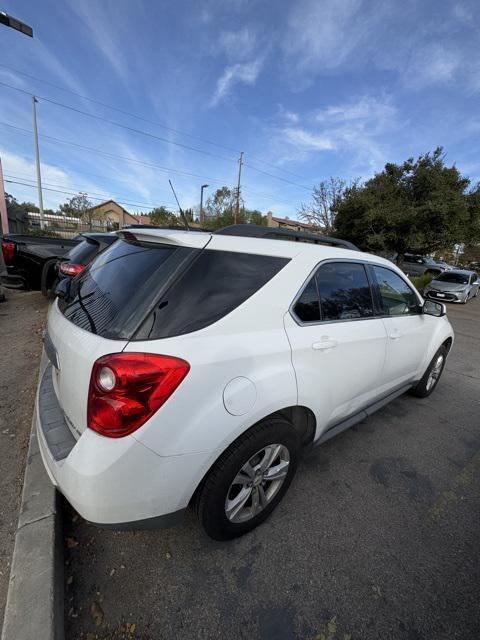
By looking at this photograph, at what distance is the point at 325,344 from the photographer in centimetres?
190

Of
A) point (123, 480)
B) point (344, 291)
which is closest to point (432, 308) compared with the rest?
point (344, 291)

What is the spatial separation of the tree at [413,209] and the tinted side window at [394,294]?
1379cm

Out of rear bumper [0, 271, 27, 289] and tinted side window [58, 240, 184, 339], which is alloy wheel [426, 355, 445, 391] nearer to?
tinted side window [58, 240, 184, 339]

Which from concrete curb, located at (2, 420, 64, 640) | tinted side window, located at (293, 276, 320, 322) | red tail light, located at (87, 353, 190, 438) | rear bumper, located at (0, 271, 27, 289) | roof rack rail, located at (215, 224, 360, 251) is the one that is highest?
roof rack rail, located at (215, 224, 360, 251)

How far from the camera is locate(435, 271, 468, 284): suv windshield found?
15.0 metres

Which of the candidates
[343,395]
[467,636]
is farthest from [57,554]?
[467,636]

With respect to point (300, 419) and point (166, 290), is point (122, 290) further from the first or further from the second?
point (300, 419)

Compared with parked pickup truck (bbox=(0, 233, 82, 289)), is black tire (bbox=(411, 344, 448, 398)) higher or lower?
lower

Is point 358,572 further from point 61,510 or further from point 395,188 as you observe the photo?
point 395,188

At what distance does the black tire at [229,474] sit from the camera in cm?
155

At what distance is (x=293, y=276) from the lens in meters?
1.78

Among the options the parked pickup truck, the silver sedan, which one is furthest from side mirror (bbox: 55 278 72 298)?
the silver sedan

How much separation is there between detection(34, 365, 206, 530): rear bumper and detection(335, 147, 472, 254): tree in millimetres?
16427

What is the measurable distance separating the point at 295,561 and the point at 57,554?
1.32 m
